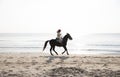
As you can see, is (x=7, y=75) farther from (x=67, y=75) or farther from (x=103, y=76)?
(x=103, y=76)

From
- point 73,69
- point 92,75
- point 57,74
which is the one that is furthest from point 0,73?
point 92,75

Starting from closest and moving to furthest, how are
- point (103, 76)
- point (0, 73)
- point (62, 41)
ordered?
point (103, 76), point (0, 73), point (62, 41)

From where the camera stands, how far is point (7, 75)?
11.1 m

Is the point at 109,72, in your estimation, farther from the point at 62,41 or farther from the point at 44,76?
the point at 62,41

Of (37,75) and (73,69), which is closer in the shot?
(37,75)

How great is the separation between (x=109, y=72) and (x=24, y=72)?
14.1ft

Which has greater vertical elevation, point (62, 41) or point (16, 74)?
point (62, 41)

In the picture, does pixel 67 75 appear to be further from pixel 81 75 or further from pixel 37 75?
pixel 37 75

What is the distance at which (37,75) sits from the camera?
10961 millimetres

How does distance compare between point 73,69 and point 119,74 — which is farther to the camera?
point 73,69

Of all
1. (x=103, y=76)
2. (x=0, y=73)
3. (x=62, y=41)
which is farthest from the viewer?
(x=62, y=41)

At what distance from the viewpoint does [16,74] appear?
11258mm

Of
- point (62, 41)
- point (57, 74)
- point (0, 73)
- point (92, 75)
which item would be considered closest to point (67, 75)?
point (57, 74)

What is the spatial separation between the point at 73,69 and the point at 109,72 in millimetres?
1850
